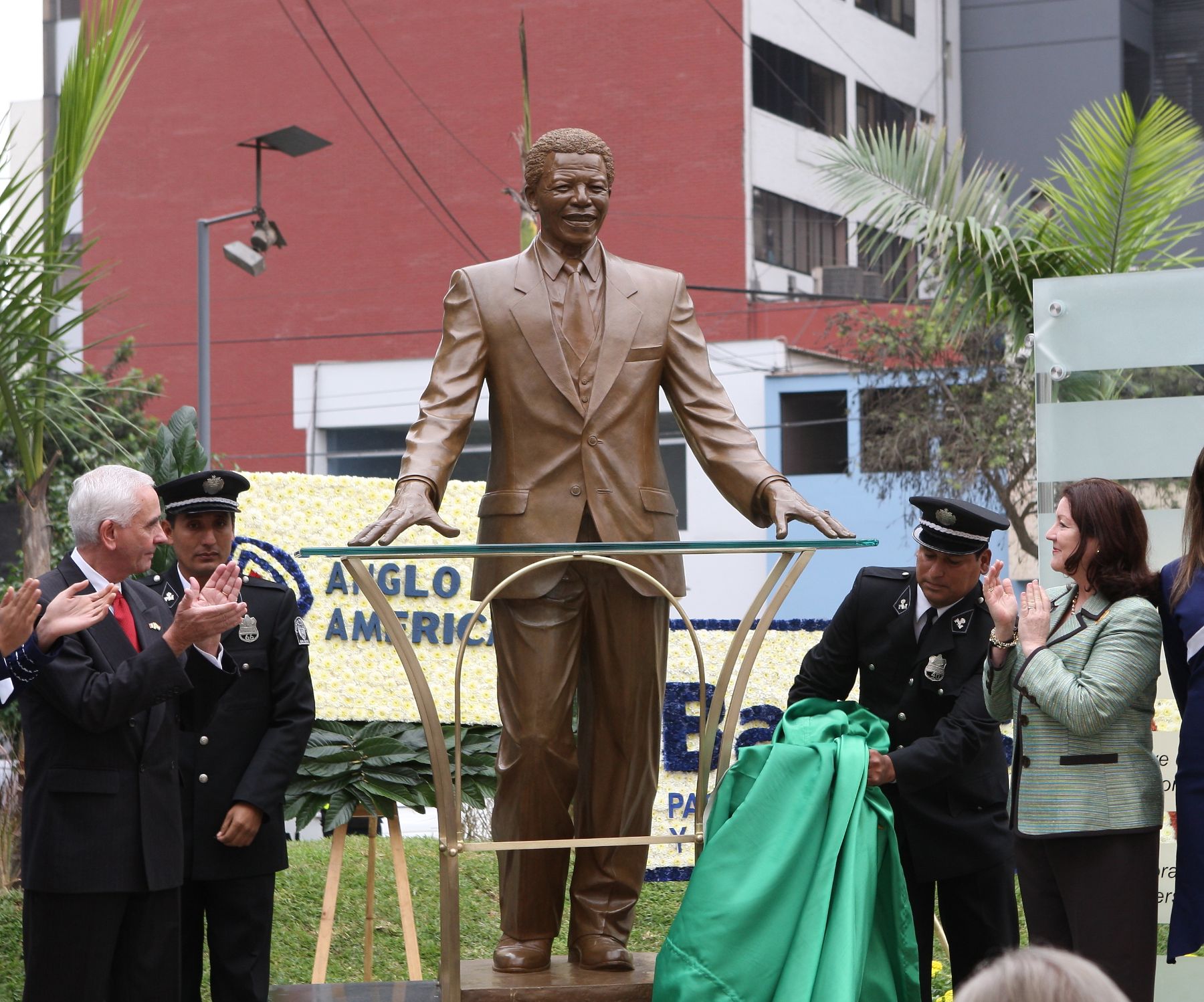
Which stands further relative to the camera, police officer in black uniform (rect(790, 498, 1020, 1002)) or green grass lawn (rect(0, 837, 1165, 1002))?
green grass lawn (rect(0, 837, 1165, 1002))

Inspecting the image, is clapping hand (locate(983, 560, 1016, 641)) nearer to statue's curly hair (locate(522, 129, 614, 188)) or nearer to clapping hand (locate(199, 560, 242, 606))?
statue's curly hair (locate(522, 129, 614, 188))

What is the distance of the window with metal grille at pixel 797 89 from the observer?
85.5 ft

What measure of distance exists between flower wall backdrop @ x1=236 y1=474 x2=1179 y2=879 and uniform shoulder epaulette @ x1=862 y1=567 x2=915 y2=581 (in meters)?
2.06

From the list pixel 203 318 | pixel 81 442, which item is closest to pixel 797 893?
pixel 203 318

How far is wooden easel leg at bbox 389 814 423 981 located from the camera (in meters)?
6.07

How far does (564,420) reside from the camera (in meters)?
4.26

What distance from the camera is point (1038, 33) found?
2881 centimetres

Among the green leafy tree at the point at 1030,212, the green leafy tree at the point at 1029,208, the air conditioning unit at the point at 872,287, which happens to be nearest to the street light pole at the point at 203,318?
the green leafy tree at the point at 1030,212

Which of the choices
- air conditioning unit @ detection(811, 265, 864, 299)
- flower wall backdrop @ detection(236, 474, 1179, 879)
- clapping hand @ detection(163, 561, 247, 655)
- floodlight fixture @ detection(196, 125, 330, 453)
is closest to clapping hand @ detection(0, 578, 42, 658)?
clapping hand @ detection(163, 561, 247, 655)

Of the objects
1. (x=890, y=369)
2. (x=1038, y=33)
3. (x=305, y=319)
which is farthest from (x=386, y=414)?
(x=1038, y=33)

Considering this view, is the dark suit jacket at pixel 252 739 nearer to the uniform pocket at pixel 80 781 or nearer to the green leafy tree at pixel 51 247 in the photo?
the uniform pocket at pixel 80 781

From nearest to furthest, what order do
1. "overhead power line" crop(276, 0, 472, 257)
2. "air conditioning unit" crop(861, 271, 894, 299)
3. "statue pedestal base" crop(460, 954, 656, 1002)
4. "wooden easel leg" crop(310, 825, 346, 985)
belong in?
"statue pedestal base" crop(460, 954, 656, 1002)
"wooden easel leg" crop(310, 825, 346, 985)
"air conditioning unit" crop(861, 271, 894, 299)
"overhead power line" crop(276, 0, 472, 257)

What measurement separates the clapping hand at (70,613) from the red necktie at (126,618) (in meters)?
0.33

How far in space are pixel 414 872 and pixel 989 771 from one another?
5.01 m
